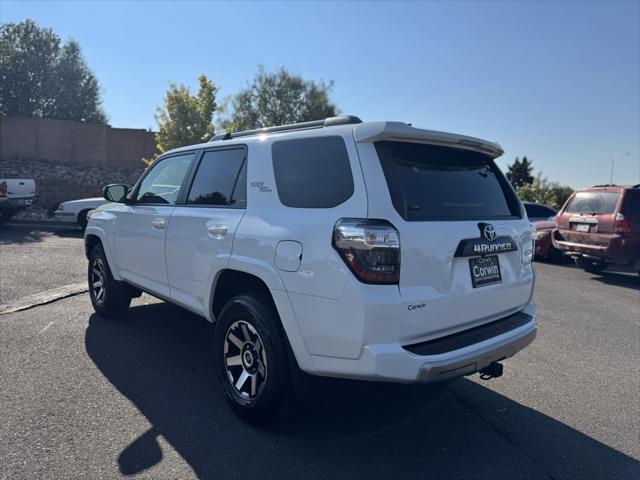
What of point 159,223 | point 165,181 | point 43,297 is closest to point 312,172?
point 159,223

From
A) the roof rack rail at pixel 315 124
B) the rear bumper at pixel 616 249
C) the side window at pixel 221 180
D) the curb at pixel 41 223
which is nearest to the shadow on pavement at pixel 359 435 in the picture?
the side window at pixel 221 180

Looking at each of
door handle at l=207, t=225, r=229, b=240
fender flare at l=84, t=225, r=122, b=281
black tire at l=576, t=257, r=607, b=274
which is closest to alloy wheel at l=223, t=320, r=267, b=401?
door handle at l=207, t=225, r=229, b=240

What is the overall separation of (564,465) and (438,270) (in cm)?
144

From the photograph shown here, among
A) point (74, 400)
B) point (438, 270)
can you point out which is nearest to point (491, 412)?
point (438, 270)

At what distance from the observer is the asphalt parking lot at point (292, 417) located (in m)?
3.03

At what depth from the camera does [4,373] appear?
423 centimetres

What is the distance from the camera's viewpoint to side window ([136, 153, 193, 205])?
15.4ft

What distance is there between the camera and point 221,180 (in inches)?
161

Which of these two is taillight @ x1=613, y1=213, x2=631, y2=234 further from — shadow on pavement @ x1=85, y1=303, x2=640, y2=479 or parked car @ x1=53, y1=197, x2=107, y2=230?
parked car @ x1=53, y1=197, x2=107, y2=230

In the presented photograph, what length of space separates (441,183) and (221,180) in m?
1.75

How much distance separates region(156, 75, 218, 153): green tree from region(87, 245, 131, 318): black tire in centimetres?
2239

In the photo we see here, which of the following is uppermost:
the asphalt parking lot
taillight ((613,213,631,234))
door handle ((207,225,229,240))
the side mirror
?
the side mirror

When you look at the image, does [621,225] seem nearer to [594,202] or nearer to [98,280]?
[594,202]

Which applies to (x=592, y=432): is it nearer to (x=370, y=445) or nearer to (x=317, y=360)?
(x=370, y=445)
